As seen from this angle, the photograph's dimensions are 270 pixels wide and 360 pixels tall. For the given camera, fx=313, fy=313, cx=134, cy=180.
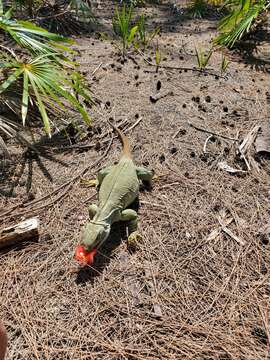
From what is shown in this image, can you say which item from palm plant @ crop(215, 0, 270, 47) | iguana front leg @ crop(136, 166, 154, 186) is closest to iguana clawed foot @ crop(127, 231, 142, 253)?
iguana front leg @ crop(136, 166, 154, 186)

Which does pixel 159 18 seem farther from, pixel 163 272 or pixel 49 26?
pixel 163 272

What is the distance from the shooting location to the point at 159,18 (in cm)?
1002

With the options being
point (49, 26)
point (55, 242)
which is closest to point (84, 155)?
point (55, 242)

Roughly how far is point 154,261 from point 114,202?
2.28 ft

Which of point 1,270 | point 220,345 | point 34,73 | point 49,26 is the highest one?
point 49,26

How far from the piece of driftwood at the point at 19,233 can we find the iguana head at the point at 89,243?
582 millimetres

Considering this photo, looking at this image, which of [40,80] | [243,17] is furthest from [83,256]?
[243,17]

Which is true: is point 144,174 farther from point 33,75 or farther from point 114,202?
point 33,75

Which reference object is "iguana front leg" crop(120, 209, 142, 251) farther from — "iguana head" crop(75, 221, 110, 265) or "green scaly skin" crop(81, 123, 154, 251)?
"iguana head" crop(75, 221, 110, 265)

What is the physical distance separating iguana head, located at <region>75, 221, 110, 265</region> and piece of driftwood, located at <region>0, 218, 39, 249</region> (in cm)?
58

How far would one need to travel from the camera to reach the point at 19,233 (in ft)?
9.71

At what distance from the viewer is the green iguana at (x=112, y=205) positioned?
2.71 meters

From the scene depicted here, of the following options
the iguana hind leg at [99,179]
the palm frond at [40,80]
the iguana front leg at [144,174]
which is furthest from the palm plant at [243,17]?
the iguana hind leg at [99,179]

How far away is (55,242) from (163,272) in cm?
108
